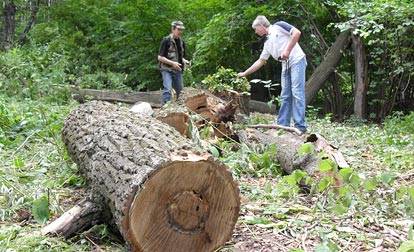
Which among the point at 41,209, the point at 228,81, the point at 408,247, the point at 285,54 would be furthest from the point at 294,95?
the point at 408,247

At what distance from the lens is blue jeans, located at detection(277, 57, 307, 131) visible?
681cm

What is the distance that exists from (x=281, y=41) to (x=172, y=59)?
308cm

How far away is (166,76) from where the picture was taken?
959cm

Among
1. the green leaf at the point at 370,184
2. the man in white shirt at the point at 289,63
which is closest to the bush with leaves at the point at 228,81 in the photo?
the man in white shirt at the point at 289,63

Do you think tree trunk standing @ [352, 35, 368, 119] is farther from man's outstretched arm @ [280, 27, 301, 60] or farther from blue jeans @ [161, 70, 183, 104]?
man's outstretched arm @ [280, 27, 301, 60]

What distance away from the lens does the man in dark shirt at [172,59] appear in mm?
9461

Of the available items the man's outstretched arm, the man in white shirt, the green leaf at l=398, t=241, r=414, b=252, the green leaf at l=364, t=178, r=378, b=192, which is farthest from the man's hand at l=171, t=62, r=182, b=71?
the green leaf at l=398, t=241, r=414, b=252

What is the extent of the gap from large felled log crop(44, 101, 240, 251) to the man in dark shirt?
19.9 ft

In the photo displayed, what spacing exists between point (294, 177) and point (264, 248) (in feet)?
Result: 2.26

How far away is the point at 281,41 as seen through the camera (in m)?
7.00

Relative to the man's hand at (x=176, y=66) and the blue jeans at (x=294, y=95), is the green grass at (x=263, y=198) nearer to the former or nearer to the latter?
the blue jeans at (x=294, y=95)

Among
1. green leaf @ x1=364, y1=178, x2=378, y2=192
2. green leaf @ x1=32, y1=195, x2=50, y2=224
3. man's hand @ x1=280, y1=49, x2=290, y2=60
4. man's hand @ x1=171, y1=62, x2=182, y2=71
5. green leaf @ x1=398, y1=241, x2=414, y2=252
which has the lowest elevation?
man's hand @ x1=171, y1=62, x2=182, y2=71

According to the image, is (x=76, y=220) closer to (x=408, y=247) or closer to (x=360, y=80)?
(x=408, y=247)

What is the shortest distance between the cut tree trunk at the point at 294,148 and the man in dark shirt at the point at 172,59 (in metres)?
3.17
